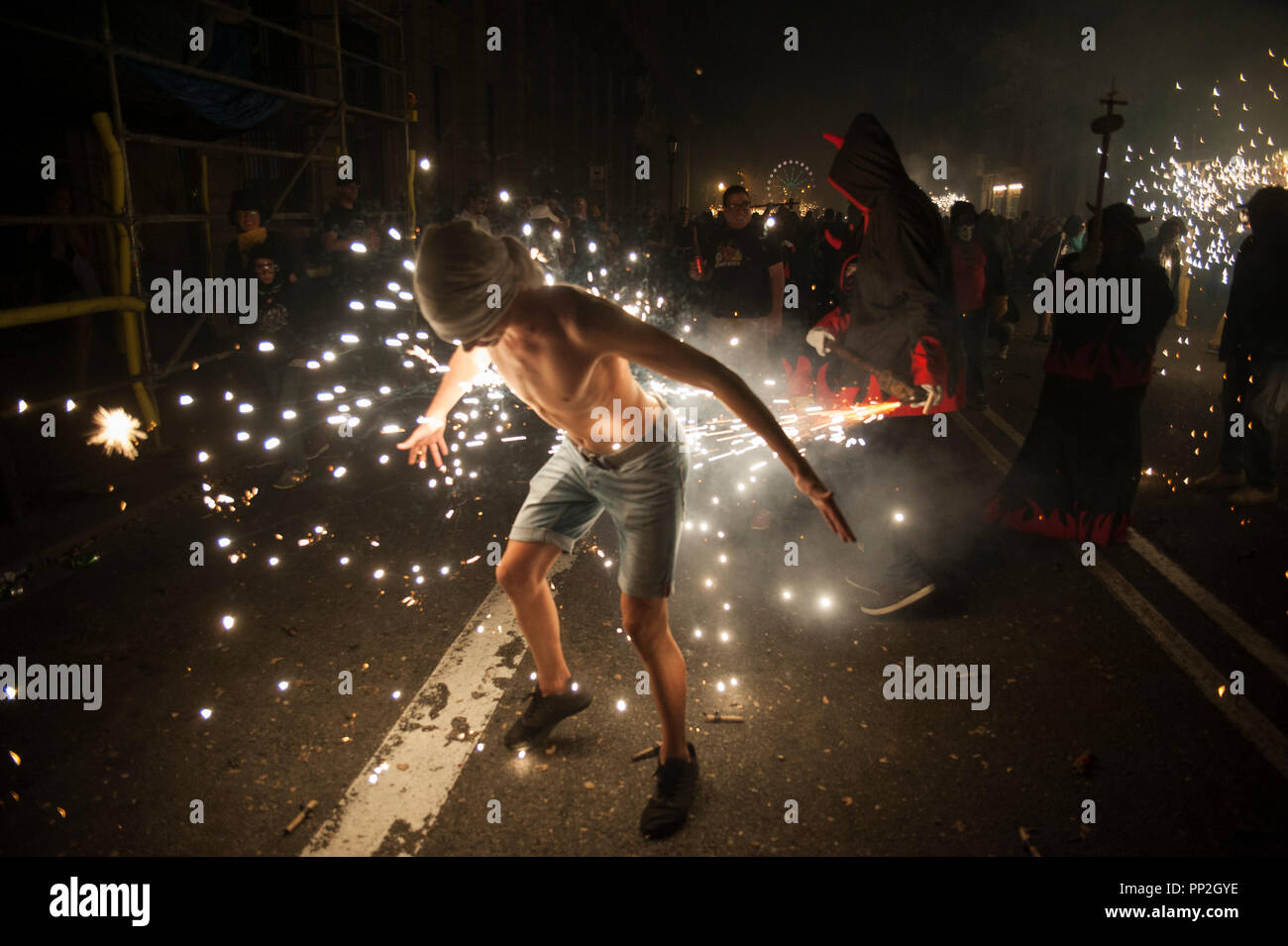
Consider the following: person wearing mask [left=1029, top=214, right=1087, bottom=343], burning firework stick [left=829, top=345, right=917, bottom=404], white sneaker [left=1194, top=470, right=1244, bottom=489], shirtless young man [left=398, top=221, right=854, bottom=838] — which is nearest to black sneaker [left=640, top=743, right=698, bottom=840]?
shirtless young man [left=398, top=221, right=854, bottom=838]

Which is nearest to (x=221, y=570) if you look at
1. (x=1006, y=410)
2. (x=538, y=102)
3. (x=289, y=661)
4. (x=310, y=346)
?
(x=289, y=661)

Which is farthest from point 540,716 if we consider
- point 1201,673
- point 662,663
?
point 1201,673

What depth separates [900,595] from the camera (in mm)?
4441

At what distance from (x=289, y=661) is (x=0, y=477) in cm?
303

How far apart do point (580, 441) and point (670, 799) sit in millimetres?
1322

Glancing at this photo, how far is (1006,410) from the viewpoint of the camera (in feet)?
32.7

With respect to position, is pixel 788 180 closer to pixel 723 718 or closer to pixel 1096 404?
pixel 1096 404

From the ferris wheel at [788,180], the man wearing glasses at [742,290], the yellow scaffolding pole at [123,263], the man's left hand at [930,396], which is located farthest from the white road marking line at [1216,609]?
the ferris wheel at [788,180]

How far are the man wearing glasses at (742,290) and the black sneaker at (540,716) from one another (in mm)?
4355

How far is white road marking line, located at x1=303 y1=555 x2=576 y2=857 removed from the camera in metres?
2.83

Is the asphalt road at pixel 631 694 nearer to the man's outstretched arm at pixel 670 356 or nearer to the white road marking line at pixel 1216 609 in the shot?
the white road marking line at pixel 1216 609

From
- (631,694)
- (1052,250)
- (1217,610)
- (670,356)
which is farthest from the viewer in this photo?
(1052,250)
